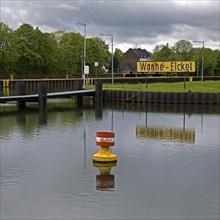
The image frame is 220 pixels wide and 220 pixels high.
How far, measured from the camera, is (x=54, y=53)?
4628 inches

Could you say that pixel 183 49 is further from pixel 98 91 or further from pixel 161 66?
pixel 98 91

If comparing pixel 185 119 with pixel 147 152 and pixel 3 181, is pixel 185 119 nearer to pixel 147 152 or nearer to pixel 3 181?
pixel 147 152

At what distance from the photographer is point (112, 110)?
5184 cm

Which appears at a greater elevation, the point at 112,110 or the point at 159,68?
the point at 159,68

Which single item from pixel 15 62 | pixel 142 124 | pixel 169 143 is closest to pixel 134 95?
pixel 142 124

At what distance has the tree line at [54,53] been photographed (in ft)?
362

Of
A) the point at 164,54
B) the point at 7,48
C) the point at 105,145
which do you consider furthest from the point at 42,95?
the point at 164,54

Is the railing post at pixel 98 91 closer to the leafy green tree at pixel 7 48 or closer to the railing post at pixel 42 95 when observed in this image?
the railing post at pixel 42 95

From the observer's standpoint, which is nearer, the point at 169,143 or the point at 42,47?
the point at 169,143

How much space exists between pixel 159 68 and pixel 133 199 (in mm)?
56744

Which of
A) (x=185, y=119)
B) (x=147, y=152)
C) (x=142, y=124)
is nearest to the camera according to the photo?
(x=147, y=152)

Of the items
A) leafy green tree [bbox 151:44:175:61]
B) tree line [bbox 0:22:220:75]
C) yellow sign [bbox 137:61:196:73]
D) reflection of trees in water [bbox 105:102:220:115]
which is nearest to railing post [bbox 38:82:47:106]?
reflection of trees in water [bbox 105:102:220:115]

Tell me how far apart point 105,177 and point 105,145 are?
237cm

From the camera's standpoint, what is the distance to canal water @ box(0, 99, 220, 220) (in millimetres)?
16234
